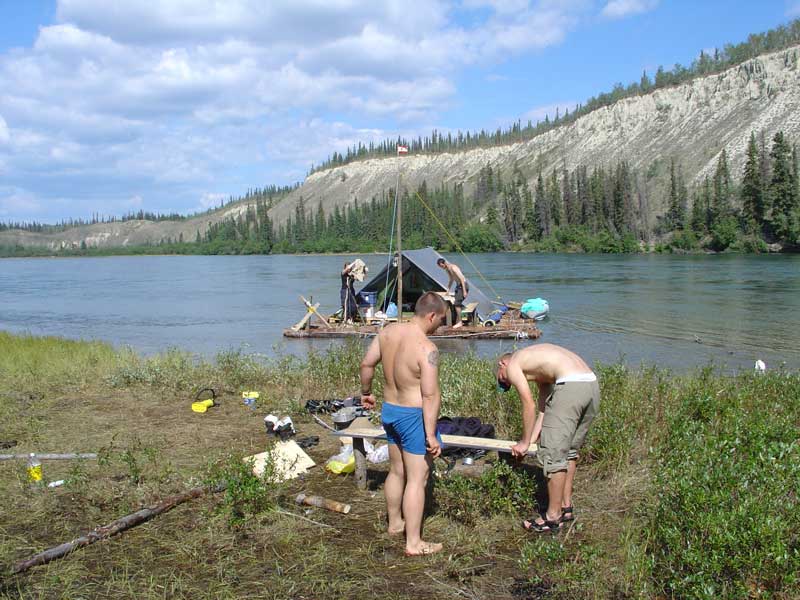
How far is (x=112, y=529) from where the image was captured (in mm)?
4711

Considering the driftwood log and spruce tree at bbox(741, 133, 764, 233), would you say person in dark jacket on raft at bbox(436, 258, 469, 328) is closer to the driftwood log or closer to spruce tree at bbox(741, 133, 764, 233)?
the driftwood log

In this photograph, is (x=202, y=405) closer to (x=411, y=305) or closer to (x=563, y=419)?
(x=563, y=419)

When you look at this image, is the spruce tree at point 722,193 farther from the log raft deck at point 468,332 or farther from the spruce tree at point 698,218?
the log raft deck at point 468,332

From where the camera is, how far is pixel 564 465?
4652mm

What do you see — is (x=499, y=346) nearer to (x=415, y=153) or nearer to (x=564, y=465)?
(x=564, y=465)

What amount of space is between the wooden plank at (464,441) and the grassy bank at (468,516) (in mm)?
211

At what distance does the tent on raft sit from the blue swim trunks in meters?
15.3

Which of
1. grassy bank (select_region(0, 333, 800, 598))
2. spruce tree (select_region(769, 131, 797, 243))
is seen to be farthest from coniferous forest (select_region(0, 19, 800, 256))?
grassy bank (select_region(0, 333, 800, 598))

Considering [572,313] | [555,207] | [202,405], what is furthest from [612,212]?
[202,405]

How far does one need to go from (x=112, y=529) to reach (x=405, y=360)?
7.97ft

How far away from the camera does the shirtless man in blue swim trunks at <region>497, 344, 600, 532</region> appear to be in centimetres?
464

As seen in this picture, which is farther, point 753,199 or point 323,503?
point 753,199

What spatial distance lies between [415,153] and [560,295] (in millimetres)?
140179

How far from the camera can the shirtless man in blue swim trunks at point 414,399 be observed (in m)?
4.27
